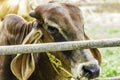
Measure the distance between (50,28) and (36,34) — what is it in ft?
0.58

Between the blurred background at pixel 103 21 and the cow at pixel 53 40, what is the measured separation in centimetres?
167

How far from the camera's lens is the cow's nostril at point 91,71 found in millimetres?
4438

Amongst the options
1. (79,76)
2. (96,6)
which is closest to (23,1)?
(79,76)

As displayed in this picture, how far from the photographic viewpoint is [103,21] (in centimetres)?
1589

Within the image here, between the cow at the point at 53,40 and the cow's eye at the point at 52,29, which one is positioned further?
the cow's eye at the point at 52,29

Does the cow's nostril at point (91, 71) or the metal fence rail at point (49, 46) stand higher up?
the metal fence rail at point (49, 46)

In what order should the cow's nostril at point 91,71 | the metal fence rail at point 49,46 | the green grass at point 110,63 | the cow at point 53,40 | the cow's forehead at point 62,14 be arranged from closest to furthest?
the metal fence rail at point 49,46
the cow's nostril at point 91,71
the cow at point 53,40
the cow's forehead at point 62,14
the green grass at point 110,63

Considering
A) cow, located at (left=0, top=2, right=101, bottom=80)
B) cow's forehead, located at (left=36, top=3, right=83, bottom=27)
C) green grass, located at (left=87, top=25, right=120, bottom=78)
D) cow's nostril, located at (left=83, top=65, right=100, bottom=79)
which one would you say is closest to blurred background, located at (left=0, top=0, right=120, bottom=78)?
green grass, located at (left=87, top=25, right=120, bottom=78)

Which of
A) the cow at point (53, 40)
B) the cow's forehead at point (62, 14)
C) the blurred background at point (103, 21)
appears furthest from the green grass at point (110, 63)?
the cow's forehead at point (62, 14)

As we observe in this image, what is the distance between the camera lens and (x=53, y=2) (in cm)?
505

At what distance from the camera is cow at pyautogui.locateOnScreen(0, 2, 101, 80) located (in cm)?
457

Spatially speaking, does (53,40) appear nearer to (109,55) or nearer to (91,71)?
(91,71)

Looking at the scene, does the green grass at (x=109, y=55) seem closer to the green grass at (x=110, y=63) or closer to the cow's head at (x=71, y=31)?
the green grass at (x=110, y=63)

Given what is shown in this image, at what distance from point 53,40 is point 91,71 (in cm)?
57
